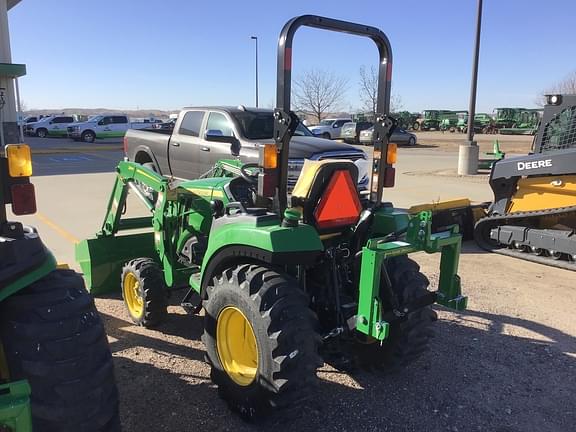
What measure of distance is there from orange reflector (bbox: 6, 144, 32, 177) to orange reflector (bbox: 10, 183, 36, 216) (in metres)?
0.06

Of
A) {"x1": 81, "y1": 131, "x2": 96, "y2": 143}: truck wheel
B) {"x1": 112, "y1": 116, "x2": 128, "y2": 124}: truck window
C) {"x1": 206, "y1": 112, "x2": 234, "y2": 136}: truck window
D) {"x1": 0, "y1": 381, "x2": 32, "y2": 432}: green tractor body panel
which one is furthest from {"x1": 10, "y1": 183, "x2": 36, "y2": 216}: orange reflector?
{"x1": 81, "y1": 131, "x2": 96, "y2": 143}: truck wheel

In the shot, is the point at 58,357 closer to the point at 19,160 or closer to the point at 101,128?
the point at 19,160

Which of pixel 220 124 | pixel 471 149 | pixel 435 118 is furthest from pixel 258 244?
pixel 435 118

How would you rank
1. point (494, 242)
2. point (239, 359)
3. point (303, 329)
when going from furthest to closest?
1. point (494, 242)
2. point (239, 359)
3. point (303, 329)

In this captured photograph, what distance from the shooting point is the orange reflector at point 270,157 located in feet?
10.0

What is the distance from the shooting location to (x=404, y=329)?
142 inches

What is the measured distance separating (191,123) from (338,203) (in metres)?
6.36

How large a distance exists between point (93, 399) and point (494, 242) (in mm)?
6998

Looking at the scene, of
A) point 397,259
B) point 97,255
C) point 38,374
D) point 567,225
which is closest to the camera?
point 38,374

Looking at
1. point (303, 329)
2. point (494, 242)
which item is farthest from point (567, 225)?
point (303, 329)

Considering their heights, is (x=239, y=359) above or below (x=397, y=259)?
below

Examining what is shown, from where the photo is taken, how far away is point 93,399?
7.39ft

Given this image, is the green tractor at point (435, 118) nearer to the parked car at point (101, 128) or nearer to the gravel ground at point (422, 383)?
the parked car at point (101, 128)

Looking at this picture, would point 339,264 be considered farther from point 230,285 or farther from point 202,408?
point 202,408
